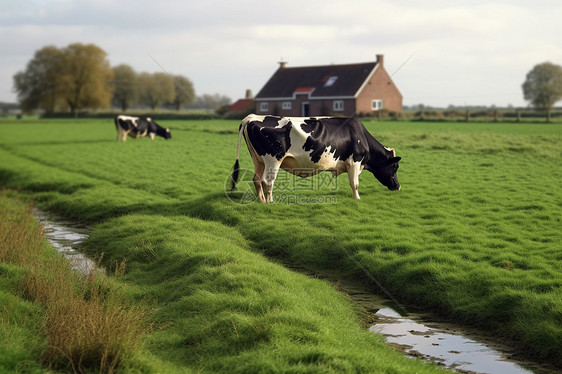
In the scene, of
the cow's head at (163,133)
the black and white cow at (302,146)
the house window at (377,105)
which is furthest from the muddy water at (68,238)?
the house window at (377,105)

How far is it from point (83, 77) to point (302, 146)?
3317 inches

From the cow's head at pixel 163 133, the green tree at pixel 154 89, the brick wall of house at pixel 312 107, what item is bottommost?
the cow's head at pixel 163 133

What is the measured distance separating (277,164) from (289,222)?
161 cm

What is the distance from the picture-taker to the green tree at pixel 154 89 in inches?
4536

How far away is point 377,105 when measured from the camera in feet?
218

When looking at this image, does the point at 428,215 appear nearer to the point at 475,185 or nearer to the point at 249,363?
the point at 475,185

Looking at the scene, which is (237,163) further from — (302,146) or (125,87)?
(125,87)

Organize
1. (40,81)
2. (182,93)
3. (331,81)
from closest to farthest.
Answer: (331,81) → (40,81) → (182,93)

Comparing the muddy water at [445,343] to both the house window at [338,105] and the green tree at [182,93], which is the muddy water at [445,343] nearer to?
the house window at [338,105]

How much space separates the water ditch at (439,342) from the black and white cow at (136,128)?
34251 millimetres

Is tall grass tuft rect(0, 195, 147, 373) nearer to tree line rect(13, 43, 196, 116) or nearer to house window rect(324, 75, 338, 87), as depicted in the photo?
house window rect(324, 75, 338, 87)

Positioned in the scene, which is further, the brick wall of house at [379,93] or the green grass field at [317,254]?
the brick wall of house at [379,93]

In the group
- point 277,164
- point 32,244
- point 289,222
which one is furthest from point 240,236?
point 32,244

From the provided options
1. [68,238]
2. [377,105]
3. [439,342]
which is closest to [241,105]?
[377,105]
